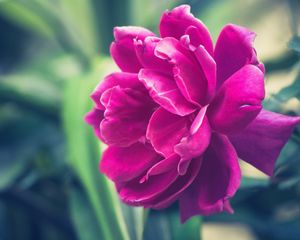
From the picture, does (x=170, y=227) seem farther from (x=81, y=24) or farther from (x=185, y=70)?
(x=81, y=24)

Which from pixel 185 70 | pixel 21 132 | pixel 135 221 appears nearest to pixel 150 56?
pixel 185 70

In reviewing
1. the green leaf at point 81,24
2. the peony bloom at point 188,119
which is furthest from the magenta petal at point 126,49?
the green leaf at point 81,24

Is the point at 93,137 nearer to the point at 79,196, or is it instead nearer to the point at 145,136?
the point at 79,196

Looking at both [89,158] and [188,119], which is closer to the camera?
[188,119]

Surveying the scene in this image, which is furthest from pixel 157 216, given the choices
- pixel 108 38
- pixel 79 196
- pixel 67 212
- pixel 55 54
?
pixel 55 54

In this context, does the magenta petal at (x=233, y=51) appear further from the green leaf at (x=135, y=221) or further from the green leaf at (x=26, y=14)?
the green leaf at (x=26, y=14)

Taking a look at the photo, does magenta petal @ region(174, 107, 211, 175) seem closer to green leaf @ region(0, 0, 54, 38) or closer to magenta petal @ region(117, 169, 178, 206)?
magenta petal @ region(117, 169, 178, 206)
